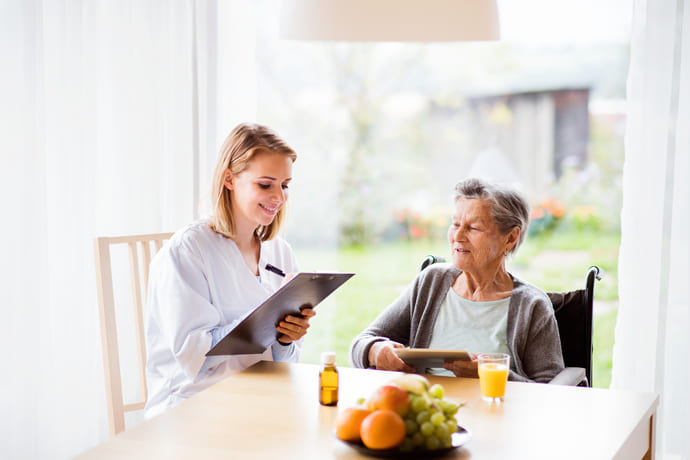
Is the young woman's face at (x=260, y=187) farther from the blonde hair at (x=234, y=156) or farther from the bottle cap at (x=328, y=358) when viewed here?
the bottle cap at (x=328, y=358)

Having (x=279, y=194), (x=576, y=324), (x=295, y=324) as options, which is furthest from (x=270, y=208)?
(x=576, y=324)

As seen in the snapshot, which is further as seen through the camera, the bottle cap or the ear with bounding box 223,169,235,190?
the ear with bounding box 223,169,235,190

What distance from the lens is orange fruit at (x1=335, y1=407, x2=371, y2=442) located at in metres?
1.26

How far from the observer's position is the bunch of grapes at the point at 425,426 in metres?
1.22

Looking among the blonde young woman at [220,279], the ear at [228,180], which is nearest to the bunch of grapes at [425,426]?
the blonde young woman at [220,279]

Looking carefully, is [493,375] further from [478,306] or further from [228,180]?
[228,180]

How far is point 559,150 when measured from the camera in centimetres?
489

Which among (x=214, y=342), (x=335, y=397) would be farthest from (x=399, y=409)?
(x=214, y=342)

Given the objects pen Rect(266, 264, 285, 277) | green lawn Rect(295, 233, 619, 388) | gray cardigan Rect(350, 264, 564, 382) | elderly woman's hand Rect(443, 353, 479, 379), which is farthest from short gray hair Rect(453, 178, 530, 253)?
green lawn Rect(295, 233, 619, 388)

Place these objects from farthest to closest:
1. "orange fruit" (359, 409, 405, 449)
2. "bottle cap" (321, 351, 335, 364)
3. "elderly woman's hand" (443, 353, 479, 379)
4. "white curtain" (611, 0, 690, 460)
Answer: "white curtain" (611, 0, 690, 460)
"elderly woman's hand" (443, 353, 479, 379)
"bottle cap" (321, 351, 335, 364)
"orange fruit" (359, 409, 405, 449)

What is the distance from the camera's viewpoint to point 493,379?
1.54m

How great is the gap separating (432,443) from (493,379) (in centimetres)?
36

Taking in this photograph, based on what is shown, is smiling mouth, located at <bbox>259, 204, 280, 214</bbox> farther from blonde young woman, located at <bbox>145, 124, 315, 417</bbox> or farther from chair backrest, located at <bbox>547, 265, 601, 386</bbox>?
chair backrest, located at <bbox>547, 265, 601, 386</bbox>

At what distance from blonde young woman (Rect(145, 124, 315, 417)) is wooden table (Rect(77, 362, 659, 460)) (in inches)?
7.7
